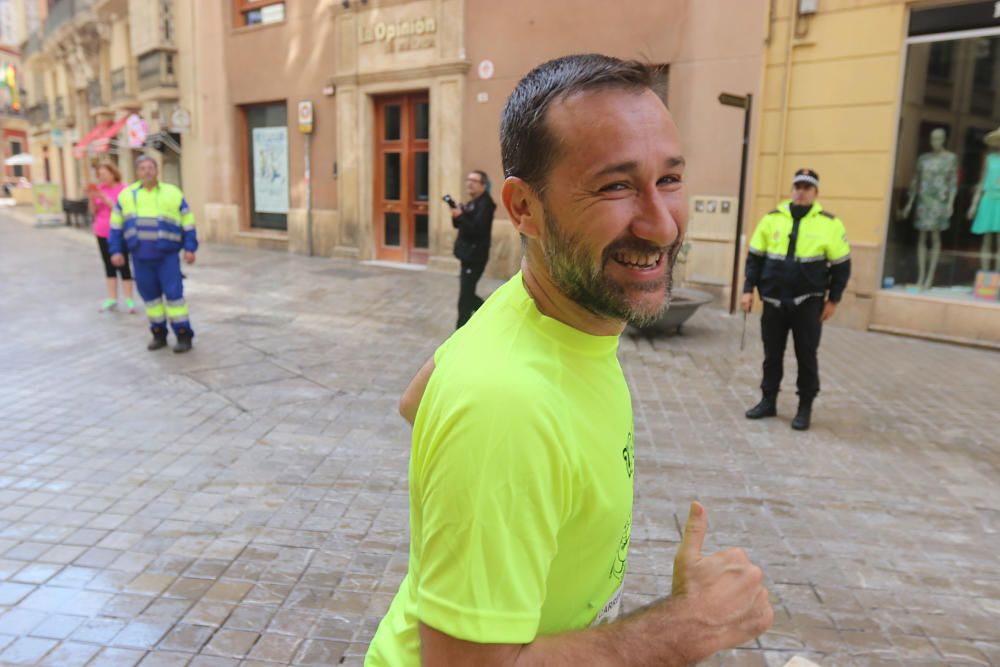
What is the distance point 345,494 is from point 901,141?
8.51 m

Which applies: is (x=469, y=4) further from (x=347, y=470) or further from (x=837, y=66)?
(x=347, y=470)

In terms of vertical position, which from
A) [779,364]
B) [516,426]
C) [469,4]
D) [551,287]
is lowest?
[779,364]

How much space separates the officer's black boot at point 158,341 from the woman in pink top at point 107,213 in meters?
1.82

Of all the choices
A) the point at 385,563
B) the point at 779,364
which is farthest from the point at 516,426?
the point at 779,364

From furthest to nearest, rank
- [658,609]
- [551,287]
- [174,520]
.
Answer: [174,520], [551,287], [658,609]

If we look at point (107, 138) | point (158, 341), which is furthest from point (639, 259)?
point (107, 138)

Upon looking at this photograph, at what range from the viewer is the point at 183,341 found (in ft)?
24.7

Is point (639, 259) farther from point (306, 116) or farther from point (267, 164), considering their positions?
point (267, 164)

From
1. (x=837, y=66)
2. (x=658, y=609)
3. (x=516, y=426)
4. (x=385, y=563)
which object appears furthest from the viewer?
(x=837, y=66)

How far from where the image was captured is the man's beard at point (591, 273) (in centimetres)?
115

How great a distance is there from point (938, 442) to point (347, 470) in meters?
4.28

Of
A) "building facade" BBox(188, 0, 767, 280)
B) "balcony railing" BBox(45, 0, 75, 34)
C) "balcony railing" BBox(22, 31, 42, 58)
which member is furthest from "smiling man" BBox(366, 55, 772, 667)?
"balcony railing" BBox(22, 31, 42, 58)

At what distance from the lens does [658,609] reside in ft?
3.64

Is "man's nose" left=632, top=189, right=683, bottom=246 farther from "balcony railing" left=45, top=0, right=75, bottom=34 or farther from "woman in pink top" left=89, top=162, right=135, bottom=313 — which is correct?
"balcony railing" left=45, top=0, right=75, bottom=34
